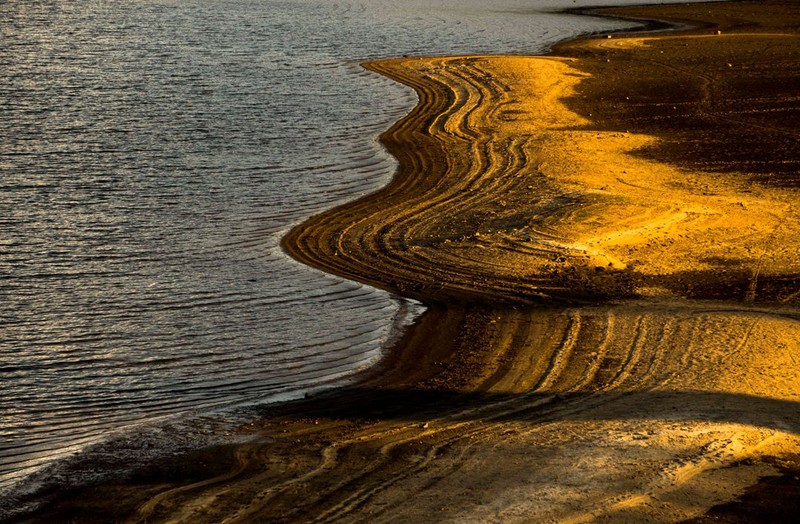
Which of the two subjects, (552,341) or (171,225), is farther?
(171,225)

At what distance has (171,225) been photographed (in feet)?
50.3

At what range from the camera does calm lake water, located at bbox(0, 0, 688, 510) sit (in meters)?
10.3

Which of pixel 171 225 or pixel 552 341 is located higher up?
pixel 171 225

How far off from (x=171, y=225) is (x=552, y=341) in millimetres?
6468

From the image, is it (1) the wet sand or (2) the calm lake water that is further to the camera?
(2) the calm lake water

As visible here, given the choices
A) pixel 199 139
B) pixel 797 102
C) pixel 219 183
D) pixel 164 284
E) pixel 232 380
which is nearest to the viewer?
pixel 232 380

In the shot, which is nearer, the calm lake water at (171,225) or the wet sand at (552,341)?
the wet sand at (552,341)

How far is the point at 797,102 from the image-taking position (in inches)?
938

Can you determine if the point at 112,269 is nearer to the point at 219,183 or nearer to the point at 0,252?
the point at 0,252

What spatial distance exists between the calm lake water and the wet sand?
29.3 inches

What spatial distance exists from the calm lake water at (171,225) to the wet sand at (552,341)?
0.74m

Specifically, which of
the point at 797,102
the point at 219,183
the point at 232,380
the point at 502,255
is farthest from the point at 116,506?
the point at 797,102

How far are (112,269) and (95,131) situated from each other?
27.9 feet

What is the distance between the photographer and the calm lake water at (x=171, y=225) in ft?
33.7
